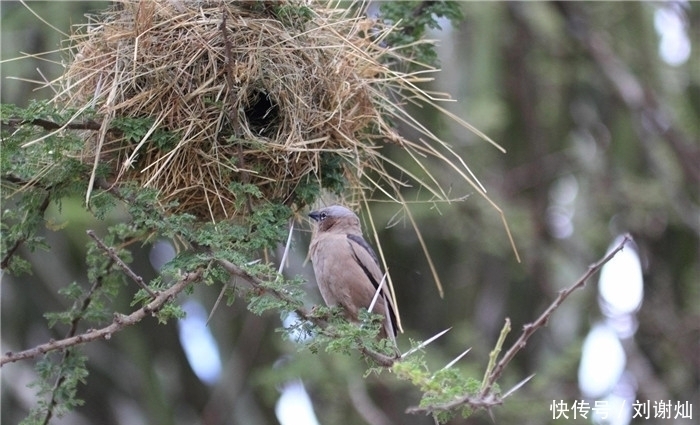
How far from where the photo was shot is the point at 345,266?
4.57 metres

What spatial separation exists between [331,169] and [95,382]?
6.09m

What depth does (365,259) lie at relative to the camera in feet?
15.3

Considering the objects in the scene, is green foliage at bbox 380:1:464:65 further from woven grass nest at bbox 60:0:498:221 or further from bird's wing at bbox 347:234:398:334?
bird's wing at bbox 347:234:398:334

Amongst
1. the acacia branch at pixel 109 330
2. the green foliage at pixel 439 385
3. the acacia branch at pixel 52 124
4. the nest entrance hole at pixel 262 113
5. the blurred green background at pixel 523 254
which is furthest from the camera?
the blurred green background at pixel 523 254

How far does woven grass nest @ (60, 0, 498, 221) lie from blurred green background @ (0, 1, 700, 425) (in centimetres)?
353

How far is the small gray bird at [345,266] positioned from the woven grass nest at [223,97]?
44 cm

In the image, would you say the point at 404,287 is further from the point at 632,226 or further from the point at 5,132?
the point at 5,132

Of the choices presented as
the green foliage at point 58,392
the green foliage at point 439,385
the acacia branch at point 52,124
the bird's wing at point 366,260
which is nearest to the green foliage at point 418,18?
the bird's wing at point 366,260

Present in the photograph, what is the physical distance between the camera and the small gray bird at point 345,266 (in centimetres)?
452

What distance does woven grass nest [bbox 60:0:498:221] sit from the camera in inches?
154

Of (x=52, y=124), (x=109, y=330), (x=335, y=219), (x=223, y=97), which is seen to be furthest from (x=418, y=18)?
(x=109, y=330)

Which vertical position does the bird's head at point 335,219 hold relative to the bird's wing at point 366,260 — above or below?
above

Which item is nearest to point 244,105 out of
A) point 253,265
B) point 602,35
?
point 253,265

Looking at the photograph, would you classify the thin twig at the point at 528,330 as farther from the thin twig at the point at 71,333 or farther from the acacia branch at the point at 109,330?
the thin twig at the point at 71,333
